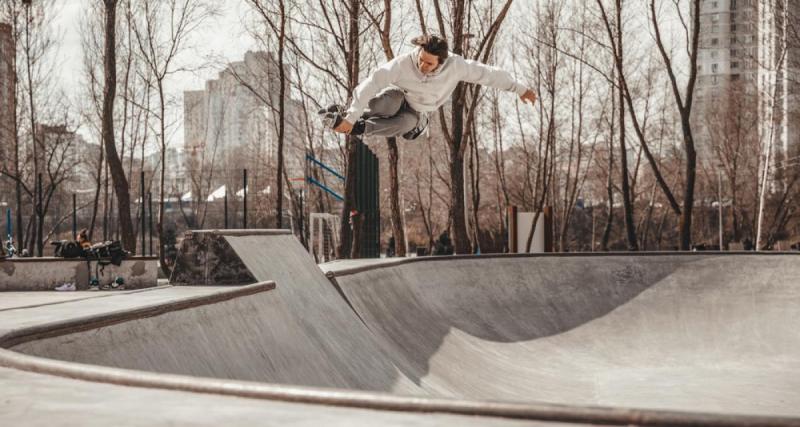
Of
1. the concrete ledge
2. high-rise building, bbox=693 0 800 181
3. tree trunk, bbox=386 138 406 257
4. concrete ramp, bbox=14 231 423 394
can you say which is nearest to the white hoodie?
concrete ramp, bbox=14 231 423 394

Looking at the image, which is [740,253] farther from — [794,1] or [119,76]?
[119,76]

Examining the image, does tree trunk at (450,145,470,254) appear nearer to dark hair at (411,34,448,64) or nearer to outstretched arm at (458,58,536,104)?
outstretched arm at (458,58,536,104)

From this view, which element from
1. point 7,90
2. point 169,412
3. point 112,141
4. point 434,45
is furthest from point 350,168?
point 7,90

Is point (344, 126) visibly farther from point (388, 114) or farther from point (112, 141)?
point (112, 141)

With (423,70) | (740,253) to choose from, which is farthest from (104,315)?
(740,253)

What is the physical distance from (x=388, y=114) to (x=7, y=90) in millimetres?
24084

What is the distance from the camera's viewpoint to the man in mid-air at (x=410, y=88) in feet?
20.4

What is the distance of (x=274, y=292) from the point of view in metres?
5.93

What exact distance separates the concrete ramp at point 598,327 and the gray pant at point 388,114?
1.66 metres

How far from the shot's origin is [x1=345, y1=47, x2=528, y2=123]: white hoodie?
6270 mm

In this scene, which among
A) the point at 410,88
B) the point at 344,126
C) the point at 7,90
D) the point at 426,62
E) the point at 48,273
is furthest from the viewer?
the point at 7,90

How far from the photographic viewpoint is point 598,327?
32.2 feet

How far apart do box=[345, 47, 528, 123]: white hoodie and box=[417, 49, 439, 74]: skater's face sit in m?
0.06

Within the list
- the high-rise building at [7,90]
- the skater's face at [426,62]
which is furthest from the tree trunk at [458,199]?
the high-rise building at [7,90]
